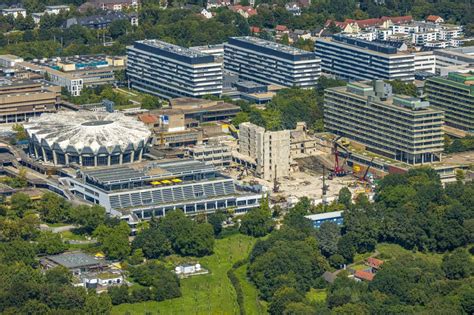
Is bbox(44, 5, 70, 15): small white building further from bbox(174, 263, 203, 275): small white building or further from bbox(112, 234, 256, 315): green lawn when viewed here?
bbox(174, 263, 203, 275): small white building

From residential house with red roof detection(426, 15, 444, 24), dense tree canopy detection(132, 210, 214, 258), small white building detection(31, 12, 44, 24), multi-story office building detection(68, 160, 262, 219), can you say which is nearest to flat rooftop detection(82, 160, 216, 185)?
multi-story office building detection(68, 160, 262, 219)

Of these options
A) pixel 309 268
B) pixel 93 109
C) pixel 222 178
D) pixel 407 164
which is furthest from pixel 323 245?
pixel 93 109

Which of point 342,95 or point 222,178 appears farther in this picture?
point 342,95

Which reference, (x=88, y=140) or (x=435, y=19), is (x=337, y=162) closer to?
(x=88, y=140)

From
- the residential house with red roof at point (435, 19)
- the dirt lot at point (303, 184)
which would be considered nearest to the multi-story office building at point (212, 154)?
the dirt lot at point (303, 184)

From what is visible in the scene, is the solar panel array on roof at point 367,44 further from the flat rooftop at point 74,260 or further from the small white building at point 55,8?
the flat rooftop at point 74,260

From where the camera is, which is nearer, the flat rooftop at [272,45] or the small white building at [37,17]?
the flat rooftop at [272,45]

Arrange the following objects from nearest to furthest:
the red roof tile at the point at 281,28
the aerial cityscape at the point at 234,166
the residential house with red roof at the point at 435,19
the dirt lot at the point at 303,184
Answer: the aerial cityscape at the point at 234,166
the dirt lot at the point at 303,184
the red roof tile at the point at 281,28
the residential house with red roof at the point at 435,19

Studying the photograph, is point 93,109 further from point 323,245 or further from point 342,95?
point 323,245
